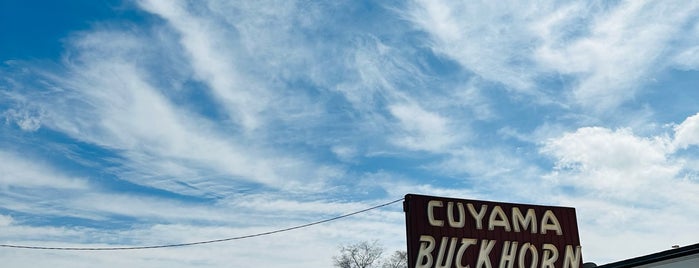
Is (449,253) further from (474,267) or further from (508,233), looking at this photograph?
(508,233)

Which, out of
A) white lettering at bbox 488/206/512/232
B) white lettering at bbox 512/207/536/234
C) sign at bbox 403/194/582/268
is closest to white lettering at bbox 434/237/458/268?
sign at bbox 403/194/582/268

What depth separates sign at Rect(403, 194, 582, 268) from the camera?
1463 centimetres

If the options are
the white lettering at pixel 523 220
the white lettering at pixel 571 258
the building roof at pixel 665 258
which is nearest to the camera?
the white lettering at pixel 523 220

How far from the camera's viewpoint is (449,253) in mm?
Answer: 14688

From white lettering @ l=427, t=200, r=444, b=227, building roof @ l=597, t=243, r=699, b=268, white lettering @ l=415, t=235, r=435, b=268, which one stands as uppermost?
building roof @ l=597, t=243, r=699, b=268

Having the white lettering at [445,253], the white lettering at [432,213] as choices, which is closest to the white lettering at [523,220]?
the white lettering at [445,253]

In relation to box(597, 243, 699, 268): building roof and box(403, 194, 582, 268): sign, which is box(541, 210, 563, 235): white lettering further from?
box(597, 243, 699, 268): building roof

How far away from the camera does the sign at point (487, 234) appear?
1463 centimetres

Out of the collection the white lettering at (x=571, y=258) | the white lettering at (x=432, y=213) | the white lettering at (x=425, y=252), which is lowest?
the white lettering at (x=425, y=252)

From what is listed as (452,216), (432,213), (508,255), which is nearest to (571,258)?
(508,255)

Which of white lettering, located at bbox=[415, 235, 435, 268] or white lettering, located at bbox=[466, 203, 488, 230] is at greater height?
white lettering, located at bbox=[466, 203, 488, 230]

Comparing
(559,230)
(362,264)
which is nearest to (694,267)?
(559,230)

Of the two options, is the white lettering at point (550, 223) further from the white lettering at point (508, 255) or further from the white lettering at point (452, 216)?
the white lettering at point (452, 216)

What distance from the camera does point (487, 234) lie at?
15.3 meters
